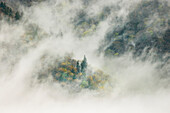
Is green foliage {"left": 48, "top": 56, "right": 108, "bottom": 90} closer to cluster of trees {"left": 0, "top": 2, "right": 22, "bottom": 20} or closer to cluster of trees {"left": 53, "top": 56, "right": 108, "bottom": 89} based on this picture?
cluster of trees {"left": 53, "top": 56, "right": 108, "bottom": 89}

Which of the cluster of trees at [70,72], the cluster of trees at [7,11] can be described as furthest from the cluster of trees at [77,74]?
the cluster of trees at [7,11]

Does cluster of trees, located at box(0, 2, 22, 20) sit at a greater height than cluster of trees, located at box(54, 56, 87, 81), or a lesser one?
greater

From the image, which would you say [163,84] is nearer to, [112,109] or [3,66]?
[112,109]

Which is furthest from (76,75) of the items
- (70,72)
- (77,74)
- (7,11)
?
(7,11)

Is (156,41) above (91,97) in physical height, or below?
above

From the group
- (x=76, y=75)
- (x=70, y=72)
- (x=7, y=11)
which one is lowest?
(x=76, y=75)

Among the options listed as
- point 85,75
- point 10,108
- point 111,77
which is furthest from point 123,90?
point 10,108

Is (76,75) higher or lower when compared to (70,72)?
lower

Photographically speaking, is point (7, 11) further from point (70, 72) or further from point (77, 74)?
point (77, 74)

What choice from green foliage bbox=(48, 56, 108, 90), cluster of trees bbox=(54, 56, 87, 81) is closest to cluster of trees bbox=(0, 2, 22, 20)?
green foliage bbox=(48, 56, 108, 90)

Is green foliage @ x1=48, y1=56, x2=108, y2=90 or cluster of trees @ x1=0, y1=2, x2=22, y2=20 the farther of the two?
green foliage @ x1=48, y1=56, x2=108, y2=90

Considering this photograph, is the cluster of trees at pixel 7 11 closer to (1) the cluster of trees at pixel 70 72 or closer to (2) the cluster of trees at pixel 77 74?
(2) the cluster of trees at pixel 77 74
